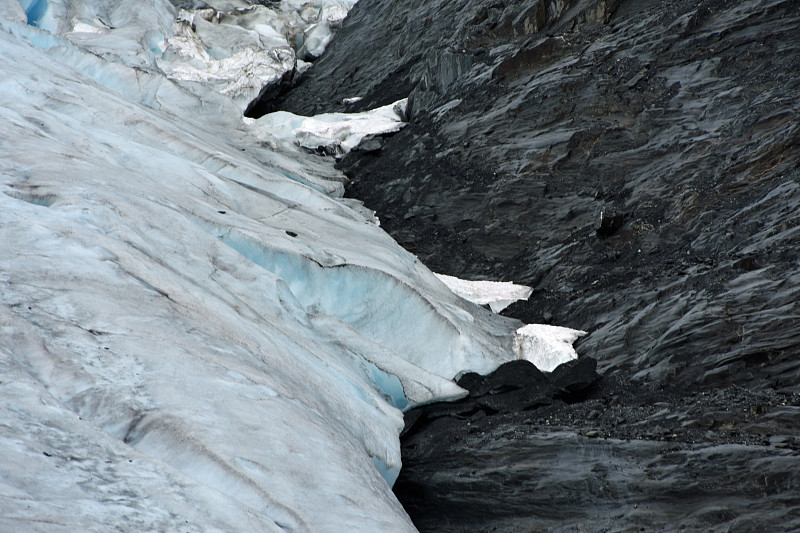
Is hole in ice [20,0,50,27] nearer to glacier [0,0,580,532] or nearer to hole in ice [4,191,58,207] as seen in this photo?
glacier [0,0,580,532]

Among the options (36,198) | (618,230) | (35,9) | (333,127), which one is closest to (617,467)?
(36,198)

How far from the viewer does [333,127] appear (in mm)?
20297

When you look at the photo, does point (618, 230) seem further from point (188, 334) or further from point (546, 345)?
point (188, 334)

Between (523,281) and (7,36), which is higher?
(523,281)

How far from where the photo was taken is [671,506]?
5.74 meters

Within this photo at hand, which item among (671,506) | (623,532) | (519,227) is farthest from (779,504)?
(519,227)

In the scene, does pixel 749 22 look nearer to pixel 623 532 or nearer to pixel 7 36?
pixel 623 532

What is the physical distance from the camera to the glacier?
3.92 metres

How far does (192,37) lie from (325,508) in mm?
23237

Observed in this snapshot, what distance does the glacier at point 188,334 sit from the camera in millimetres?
3918

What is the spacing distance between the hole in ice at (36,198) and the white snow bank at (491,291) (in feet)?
23.3

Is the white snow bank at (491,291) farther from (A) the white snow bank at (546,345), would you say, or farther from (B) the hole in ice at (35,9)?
(B) the hole in ice at (35,9)

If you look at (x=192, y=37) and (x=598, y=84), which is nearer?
(x=598, y=84)

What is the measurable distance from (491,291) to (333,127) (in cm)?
945
